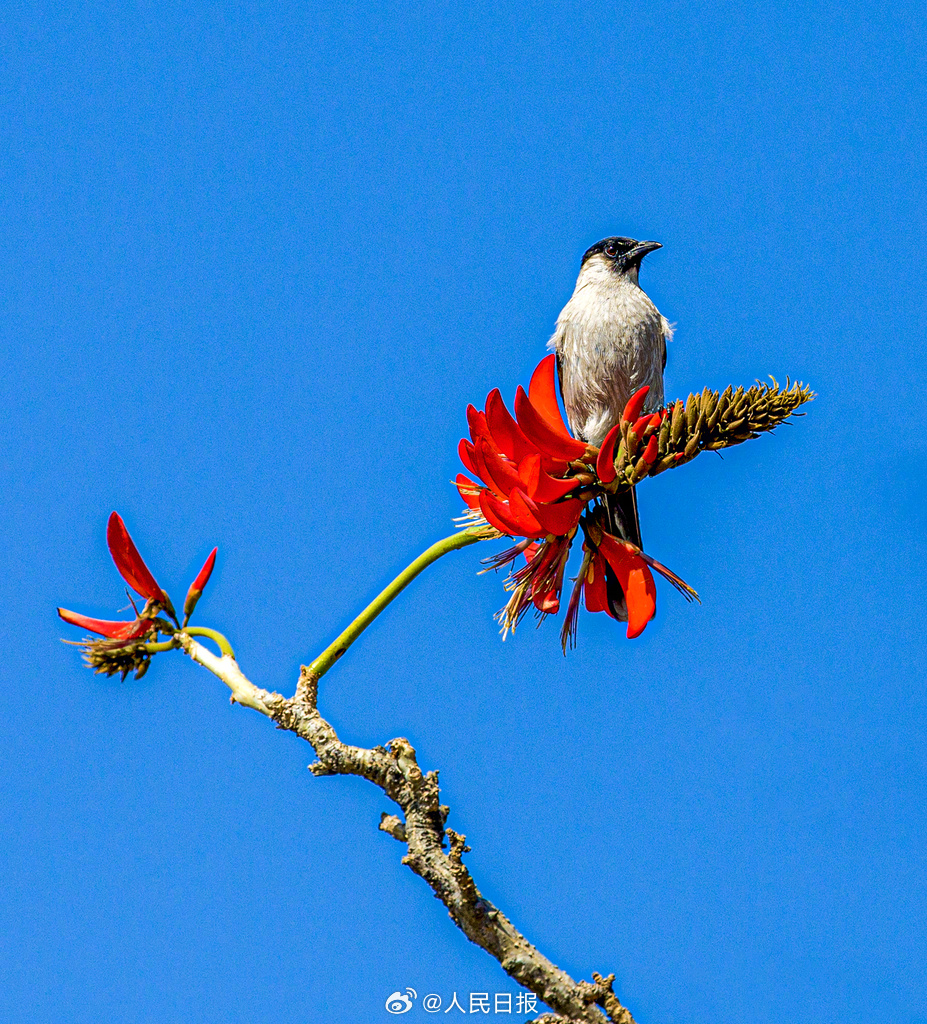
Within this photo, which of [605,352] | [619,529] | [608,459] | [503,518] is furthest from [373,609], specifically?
[605,352]

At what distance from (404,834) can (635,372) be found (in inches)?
80.3

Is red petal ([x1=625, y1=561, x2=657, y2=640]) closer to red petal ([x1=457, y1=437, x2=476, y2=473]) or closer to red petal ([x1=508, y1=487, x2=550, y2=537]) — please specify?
red petal ([x1=508, y1=487, x2=550, y2=537])

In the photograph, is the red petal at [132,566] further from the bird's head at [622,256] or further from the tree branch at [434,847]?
the bird's head at [622,256]

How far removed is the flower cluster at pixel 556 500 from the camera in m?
2.52

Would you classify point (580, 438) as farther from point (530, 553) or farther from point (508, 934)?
point (508, 934)

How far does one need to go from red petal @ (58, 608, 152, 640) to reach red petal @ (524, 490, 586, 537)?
101 cm

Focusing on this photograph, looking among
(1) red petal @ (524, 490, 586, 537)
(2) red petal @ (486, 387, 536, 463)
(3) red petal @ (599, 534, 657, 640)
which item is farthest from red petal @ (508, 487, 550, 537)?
(3) red petal @ (599, 534, 657, 640)

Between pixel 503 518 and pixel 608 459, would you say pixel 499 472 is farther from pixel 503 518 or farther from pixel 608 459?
pixel 608 459

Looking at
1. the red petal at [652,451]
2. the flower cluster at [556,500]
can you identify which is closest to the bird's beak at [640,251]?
the flower cluster at [556,500]

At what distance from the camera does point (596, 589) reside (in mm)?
2928

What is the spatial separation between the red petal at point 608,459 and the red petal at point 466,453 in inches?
13.3

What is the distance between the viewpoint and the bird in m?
3.69

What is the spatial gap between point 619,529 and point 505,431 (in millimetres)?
577

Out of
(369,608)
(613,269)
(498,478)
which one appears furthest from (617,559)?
(613,269)
